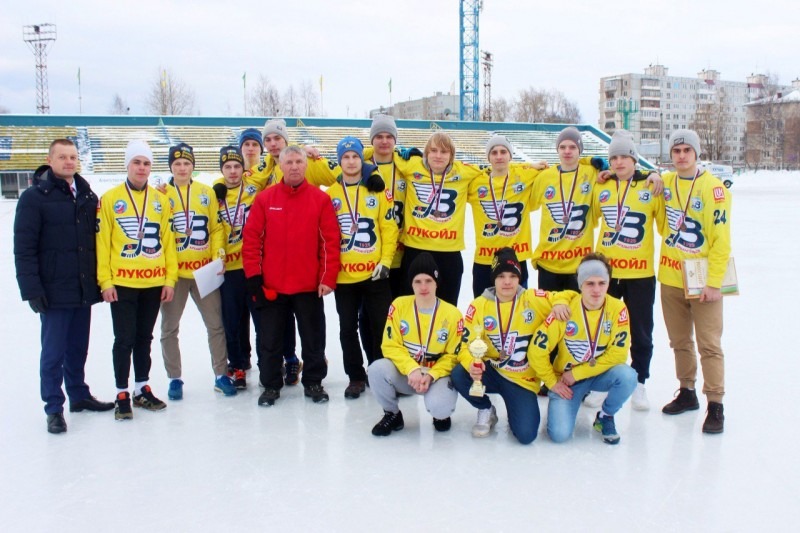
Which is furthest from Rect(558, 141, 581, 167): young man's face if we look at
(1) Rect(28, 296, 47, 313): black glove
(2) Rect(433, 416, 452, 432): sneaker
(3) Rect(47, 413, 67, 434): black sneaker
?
(3) Rect(47, 413, 67, 434): black sneaker

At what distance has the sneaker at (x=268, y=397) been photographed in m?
3.95

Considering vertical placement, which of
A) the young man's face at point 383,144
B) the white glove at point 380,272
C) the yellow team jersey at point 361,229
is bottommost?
the white glove at point 380,272

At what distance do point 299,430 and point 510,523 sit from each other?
141 cm

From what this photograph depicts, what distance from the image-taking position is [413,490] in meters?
2.85

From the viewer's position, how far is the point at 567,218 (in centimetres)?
402

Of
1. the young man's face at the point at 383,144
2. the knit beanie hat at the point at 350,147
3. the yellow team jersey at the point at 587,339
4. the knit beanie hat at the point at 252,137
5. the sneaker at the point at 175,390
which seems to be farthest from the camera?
the knit beanie hat at the point at 252,137

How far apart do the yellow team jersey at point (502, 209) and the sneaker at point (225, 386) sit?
1834 mm

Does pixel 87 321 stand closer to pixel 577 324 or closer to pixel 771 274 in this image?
pixel 577 324

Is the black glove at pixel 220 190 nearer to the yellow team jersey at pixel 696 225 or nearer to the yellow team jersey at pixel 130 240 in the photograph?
the yellow team jersey at pixel 130 240

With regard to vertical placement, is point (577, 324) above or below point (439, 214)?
below

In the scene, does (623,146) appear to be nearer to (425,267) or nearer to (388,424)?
(425,267)

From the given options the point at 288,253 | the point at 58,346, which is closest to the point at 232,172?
the point at 288,253

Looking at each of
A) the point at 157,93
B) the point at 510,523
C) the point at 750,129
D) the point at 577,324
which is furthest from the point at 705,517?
the point at 750,129

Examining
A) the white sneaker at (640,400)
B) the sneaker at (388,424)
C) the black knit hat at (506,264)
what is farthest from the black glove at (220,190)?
the white sneaker at (640,400)
